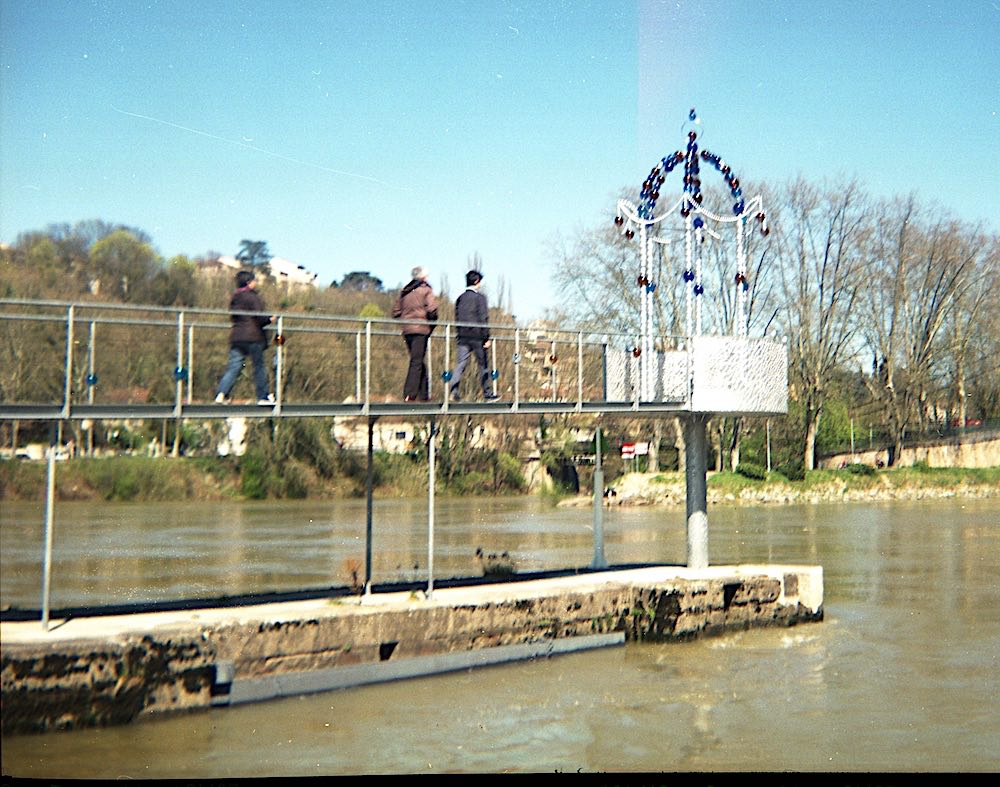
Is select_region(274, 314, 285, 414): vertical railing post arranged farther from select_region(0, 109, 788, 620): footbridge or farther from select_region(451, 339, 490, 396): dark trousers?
select_region(451, 339, 490, 396): dark trousers

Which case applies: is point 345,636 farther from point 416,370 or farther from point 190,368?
point 416,370

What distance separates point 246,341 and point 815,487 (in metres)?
46.0

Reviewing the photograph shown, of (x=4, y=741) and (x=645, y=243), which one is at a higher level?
(x=645, y=243)

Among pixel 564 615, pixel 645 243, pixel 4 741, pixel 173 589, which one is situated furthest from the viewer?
pixel 173 589

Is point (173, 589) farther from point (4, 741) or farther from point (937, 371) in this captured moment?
point (937, 371)

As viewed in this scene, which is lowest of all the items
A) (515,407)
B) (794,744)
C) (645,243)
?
(794,744)

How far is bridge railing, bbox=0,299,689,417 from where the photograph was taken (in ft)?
43.7

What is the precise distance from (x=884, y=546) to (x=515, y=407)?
19.9 meters

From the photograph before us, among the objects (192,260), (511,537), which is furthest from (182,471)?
(511,537)

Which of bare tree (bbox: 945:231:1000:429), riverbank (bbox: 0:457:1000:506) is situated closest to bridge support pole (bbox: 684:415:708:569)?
riverbank (bbox: 0:457:1000:506)

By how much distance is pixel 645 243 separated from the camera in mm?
18969

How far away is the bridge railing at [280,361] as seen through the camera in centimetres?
1331

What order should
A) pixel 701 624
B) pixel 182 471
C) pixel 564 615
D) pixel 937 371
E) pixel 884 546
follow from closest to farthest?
pixel 564 615 → pixel 701 624 → pixel 884 546 → pixel 182 471 → pixel 937 371

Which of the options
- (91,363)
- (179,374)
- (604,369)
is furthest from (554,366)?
(91,363)
